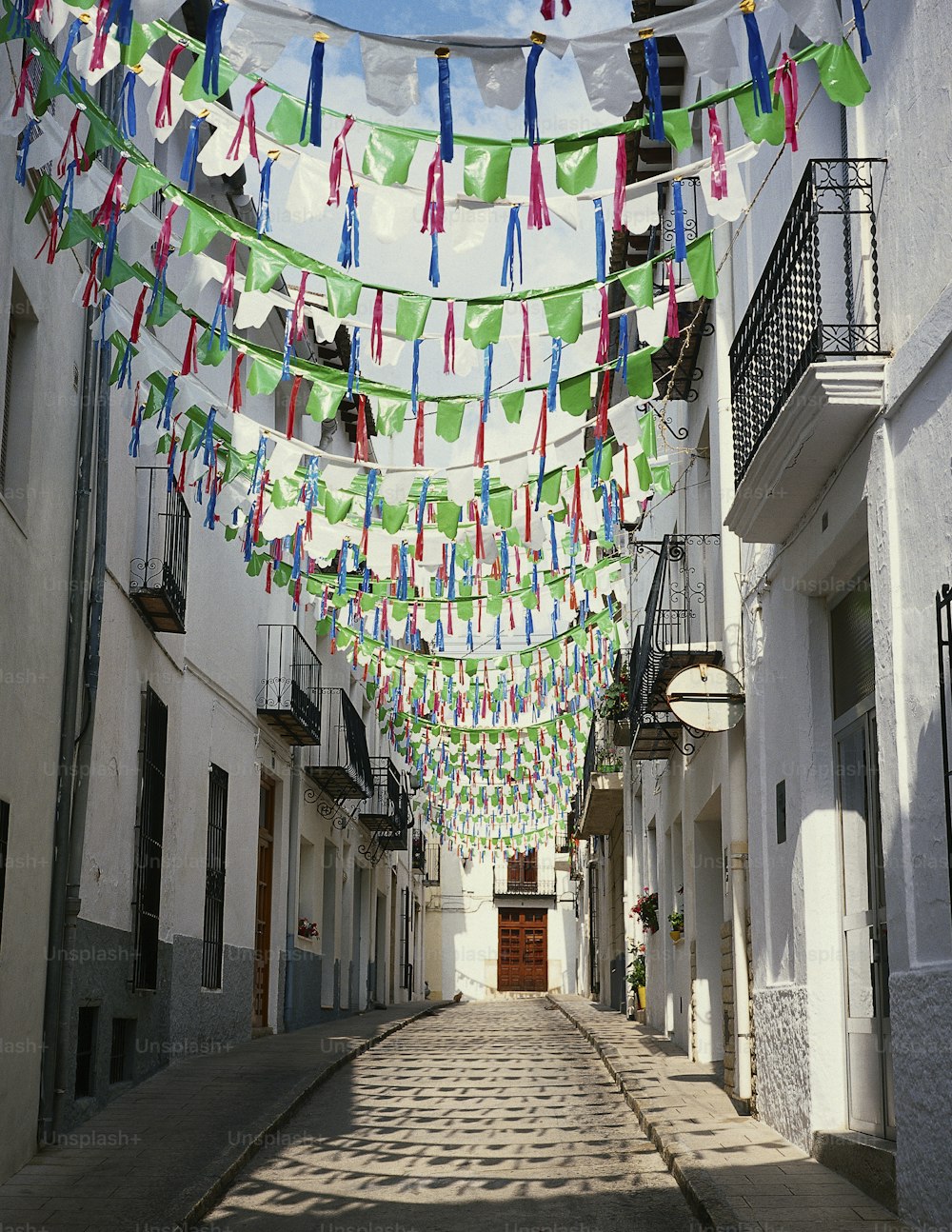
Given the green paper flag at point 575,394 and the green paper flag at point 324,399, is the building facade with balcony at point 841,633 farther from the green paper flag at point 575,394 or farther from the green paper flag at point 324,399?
the green paper flag at point 324,399

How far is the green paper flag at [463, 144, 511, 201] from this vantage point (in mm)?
5887

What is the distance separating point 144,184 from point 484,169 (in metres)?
1.69

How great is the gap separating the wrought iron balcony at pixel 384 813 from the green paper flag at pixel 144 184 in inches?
773

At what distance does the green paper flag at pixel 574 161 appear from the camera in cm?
604

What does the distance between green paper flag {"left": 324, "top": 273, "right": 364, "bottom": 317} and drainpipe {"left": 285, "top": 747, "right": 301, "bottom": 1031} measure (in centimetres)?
1305

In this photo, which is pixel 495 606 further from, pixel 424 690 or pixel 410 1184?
pixel 424 690

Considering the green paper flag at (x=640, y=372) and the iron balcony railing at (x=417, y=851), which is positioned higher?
the green paper flag at (x=640, y=372)

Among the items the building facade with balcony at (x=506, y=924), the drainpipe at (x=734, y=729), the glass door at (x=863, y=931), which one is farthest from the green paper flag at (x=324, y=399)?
the building facade with balcony at (x=506, y=924)

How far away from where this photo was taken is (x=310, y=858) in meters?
21.5

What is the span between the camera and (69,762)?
352 inches

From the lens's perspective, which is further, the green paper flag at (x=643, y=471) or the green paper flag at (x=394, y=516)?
the green paper flag at (x=643, y=471)

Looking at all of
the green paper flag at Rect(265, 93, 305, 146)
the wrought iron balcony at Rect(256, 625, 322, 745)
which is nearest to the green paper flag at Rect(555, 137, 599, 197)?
the green paper flag at Rect(265, 93, 305, 146)

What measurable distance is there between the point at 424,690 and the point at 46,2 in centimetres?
1314

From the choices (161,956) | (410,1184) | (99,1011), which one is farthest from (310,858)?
(410,1184)
